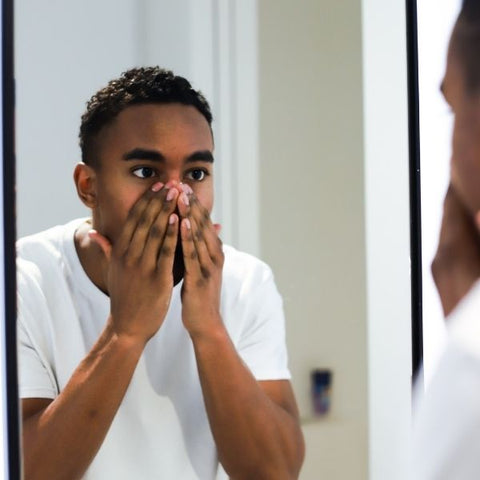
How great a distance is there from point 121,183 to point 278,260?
148mm

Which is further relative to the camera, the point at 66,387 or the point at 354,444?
the point at 354,444

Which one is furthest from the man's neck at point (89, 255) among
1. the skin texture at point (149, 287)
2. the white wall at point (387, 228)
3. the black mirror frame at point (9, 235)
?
the white wall at point (387, 228)

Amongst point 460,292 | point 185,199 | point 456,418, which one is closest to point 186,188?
point 185,199

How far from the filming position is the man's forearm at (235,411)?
66 centimetres

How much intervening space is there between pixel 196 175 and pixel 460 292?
0.22 m

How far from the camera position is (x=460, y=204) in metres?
0.61

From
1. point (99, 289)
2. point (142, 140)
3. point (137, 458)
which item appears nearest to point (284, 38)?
point (142, 140)

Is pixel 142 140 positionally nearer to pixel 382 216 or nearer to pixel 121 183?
pixel 121 183

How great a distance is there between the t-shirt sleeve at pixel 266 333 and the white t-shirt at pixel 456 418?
39cm

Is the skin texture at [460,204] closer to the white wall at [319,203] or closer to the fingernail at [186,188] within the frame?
the white wall at [319,203]

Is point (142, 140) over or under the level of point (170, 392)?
over

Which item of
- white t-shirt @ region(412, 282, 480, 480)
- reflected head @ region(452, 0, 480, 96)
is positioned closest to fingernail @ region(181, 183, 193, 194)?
reflected head @ region(452, 0, 480, 96)

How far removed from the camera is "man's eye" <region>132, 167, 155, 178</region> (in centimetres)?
66

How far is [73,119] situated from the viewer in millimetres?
643
